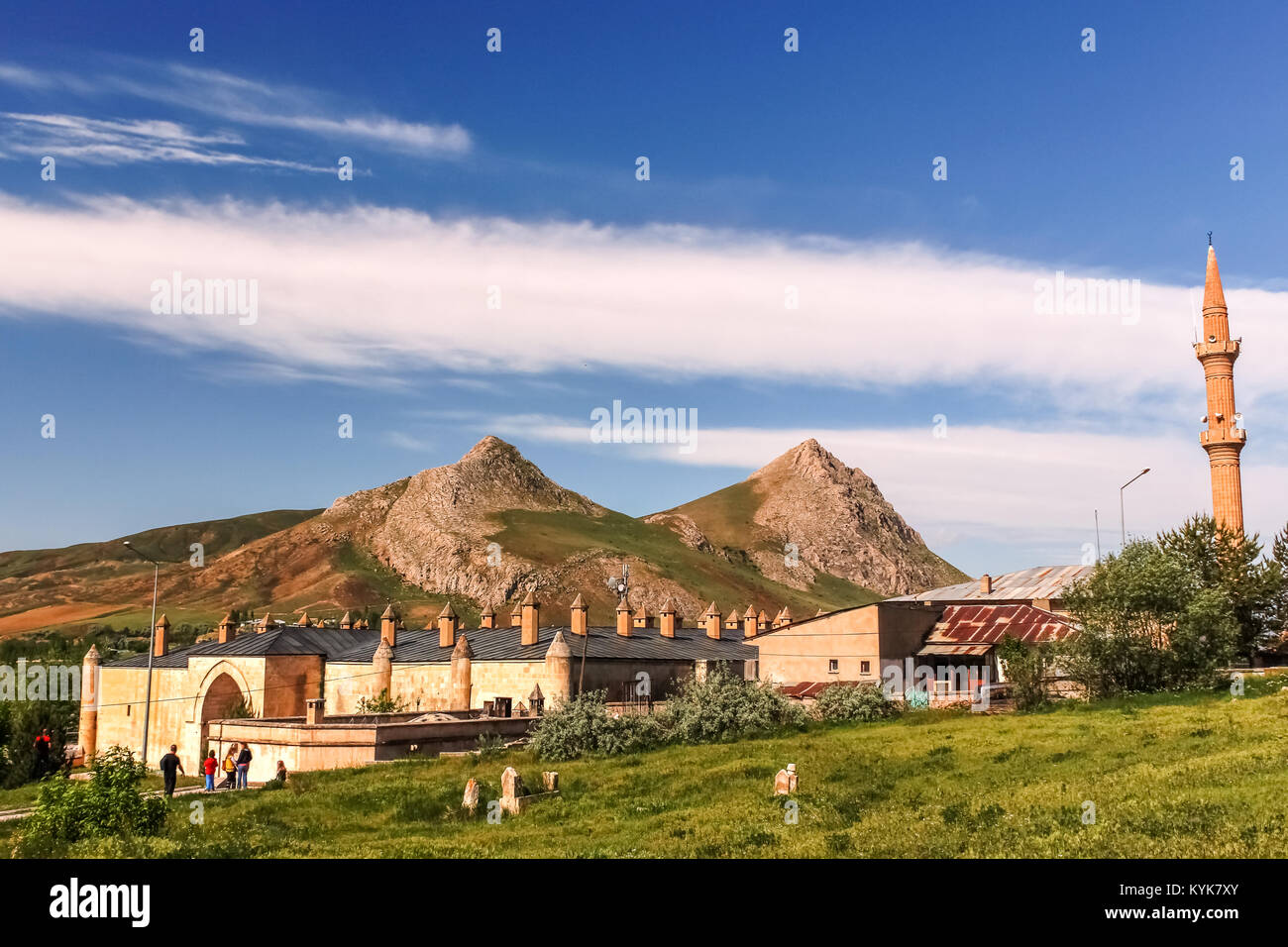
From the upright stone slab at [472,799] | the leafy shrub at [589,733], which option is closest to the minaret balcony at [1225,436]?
the leafy shrub at [589,733]

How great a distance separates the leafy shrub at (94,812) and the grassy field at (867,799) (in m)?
1.14

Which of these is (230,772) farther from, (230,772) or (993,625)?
(993,625)

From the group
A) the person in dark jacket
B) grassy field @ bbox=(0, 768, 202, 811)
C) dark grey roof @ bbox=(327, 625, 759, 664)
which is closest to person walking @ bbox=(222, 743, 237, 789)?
the person in dark jacket

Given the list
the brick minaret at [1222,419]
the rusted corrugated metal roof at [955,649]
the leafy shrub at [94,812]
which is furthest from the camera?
the brick minaret at [1222,419]

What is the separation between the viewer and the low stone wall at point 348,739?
39000mm

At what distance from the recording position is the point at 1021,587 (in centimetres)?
7169

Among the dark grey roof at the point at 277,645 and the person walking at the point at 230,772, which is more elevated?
the dark grey roof at the point at 277,645

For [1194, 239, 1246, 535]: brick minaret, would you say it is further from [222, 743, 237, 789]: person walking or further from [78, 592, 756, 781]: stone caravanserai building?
[222, 743, 237, 789]: person walking

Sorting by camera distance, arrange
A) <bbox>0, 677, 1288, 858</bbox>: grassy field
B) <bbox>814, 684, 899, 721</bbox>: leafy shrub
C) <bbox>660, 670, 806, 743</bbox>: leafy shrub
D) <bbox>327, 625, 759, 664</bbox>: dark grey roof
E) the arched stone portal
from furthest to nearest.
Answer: the arched stone portal → <bbox>327, 625, 759, 664</bbox>: dark grey roof → <bbox>814, 684, 899, 721</bbox>: leafy shrub → <bbox>660, 670, 806, 743</bbox>: leafy shrub → <bbox>0, 677, 1288, 858</bbox>: grassy field

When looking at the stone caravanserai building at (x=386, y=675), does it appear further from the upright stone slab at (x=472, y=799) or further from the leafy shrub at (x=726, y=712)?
the upright stone slab at (x=472, y=799)

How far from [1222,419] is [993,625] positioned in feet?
80.2

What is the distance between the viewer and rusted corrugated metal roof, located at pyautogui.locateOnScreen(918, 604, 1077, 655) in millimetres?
52969

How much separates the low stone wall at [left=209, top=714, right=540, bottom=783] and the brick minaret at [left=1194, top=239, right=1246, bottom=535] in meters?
49.0
